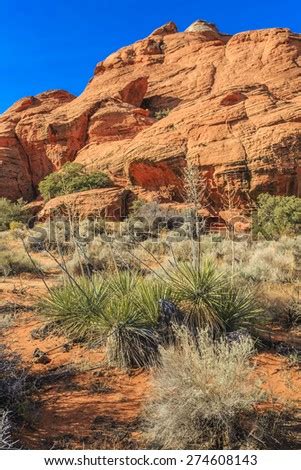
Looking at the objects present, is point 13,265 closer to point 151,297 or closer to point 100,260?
point 100,260

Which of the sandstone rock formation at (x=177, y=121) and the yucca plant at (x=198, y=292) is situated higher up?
the sandstone rock formation at (x=177, y=121)

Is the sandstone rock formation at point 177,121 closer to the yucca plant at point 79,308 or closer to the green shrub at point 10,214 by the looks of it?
the green shrub at point 10,214

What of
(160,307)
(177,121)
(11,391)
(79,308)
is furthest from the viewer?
(177,121)

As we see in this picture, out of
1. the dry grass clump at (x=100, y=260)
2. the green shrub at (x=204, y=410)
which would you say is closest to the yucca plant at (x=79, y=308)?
the green shrub at (x=204, y=410)

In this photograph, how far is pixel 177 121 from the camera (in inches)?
1118

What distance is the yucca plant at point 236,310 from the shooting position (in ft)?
17.2

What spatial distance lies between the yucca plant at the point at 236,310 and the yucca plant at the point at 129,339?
3.26 ft

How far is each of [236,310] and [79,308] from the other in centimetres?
221

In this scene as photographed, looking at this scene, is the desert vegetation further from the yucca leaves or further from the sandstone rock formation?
the sandstone rock formation

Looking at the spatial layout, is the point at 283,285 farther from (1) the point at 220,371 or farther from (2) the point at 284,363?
(1) the point at 220,371

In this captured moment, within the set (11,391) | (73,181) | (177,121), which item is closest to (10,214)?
(73,181)

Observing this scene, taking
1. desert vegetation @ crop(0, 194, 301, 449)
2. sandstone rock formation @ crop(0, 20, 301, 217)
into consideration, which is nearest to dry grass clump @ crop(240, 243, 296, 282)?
desert vegetation @ crop(0, 194, 301, 449)

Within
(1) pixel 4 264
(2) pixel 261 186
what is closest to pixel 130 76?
(2) pixel 261 186

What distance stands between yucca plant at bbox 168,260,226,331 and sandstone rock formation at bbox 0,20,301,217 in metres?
7.16
